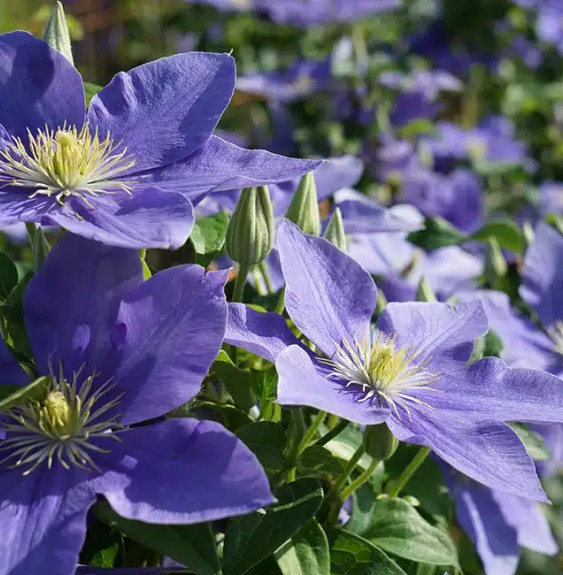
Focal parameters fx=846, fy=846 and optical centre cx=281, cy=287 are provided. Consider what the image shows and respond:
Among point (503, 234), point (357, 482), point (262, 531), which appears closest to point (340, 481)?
point (357, 482)

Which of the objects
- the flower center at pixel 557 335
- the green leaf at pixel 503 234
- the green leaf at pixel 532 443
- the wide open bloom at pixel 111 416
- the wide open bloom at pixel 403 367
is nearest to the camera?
the wide open bloom at pixel 111 416

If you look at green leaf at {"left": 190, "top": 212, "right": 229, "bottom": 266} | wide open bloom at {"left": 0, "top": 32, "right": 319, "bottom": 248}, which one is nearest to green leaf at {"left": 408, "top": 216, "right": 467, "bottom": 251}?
green leaf at {"left": 190, "top": 212, "right": 229, "bottom": 266}

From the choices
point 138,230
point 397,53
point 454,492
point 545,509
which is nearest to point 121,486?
point 138,230

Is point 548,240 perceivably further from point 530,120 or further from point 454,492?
point 530,120

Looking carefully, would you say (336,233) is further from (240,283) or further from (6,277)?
(6,277)

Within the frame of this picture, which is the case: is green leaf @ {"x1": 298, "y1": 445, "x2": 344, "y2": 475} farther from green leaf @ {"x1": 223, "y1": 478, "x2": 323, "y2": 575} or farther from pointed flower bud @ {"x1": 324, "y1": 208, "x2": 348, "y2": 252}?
pointed flower bud @ {"x1": 324, "y1": 208, "x2": 348, "y2": 252}

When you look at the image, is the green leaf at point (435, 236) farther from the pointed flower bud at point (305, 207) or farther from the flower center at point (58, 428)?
the flower center at point (58, 428)

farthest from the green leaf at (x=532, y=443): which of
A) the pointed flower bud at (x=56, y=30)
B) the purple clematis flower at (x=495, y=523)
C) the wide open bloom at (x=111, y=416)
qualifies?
the pointed flower bud at (x=56, y=30)
